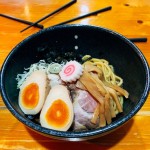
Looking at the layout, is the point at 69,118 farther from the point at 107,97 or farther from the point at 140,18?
the point at 140,18

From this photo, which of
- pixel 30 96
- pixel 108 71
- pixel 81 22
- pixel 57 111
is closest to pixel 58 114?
pixel 57 111

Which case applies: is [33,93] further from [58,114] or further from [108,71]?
[108,71]

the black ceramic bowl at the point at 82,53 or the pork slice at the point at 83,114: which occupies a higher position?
the black ceramic bowl at the point at 82,53

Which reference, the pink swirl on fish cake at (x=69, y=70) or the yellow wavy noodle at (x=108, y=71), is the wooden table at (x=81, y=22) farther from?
the pink swirl on fish cake at (x=69, y=70)

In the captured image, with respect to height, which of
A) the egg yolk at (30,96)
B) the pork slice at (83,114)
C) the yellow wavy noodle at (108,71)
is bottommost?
the pork slice at (83,114)

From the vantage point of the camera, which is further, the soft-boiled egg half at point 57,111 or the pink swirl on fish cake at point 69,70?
the pink swirl on fish cake at point 69,70

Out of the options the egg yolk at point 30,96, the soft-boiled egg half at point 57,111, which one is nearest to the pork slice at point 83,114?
the soft-boiled egg half at point 57,111
